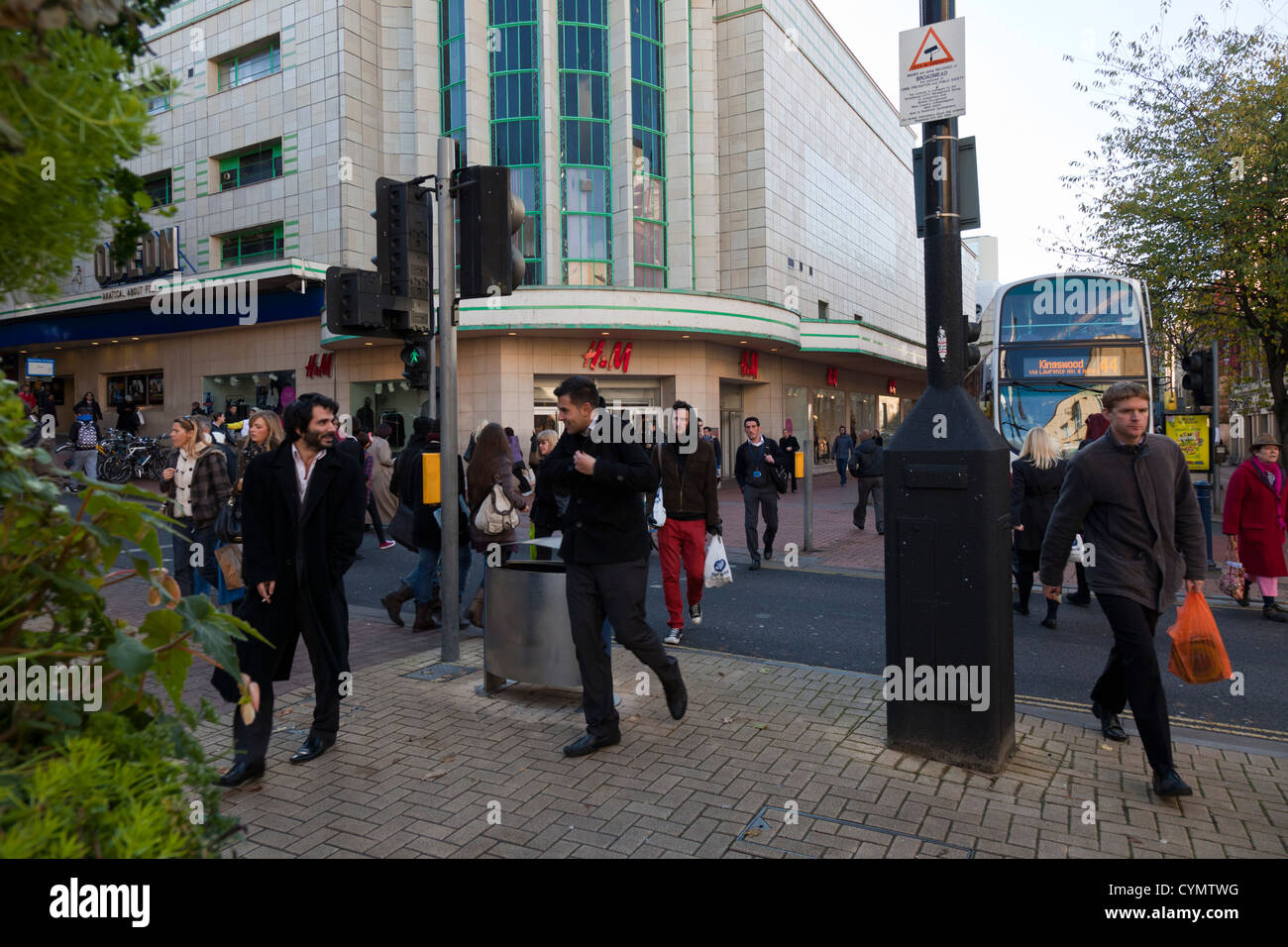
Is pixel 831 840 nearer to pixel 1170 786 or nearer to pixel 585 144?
pixel 1170 786

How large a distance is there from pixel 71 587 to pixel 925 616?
359 cm

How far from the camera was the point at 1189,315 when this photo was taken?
1752 cm

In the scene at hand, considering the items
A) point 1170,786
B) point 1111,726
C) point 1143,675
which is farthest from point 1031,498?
point 1170,786

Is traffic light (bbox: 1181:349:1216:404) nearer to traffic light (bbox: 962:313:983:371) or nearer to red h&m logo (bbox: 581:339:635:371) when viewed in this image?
traffic light (bbox: 962:313:983:371)

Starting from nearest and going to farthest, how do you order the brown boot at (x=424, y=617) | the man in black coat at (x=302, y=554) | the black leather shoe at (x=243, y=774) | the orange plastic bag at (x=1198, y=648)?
the black leather shoe at (x=243, y=774), the orange plastic bag at (x=1198, y=648), the man in black coat at (x=302, y=554), the brown boot at (x=424, y=617)

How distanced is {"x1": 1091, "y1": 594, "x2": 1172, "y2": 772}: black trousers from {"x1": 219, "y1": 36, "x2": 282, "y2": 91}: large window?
31.1 m

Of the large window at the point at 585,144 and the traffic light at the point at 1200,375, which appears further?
the large window at the point at 585,144

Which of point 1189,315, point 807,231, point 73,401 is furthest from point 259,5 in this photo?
point 1189,315

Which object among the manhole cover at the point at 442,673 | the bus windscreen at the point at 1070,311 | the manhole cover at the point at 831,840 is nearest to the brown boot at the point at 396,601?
the manhole cover at the point at 442,673

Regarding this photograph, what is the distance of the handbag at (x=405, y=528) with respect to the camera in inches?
304

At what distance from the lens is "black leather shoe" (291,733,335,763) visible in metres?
4.16

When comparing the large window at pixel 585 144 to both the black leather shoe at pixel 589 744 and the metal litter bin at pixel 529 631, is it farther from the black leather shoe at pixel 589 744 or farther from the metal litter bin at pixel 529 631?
the black leather shoe at pixel 589 744

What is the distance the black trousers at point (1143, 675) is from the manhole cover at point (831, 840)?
1.21 meters

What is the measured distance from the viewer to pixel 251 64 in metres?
29.2
